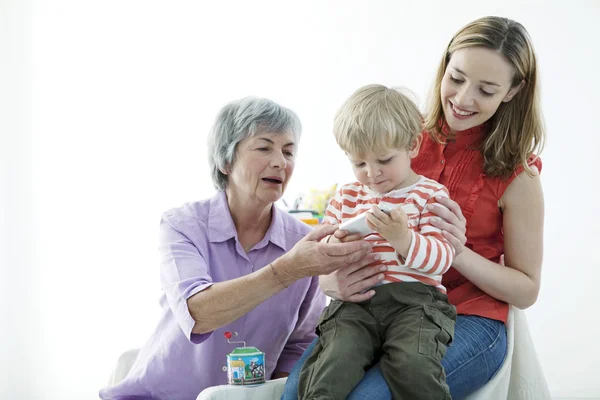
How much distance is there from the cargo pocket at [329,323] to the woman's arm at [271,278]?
0.28 ft

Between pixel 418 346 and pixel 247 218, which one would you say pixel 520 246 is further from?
pixel 247 218

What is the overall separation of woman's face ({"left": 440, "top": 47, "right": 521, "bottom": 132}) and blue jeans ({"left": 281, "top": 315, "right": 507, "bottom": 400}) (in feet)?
1.65

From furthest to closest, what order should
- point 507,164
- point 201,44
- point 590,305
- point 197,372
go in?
point 201,44 → point 590,305 → point 197,372 → point 507,164

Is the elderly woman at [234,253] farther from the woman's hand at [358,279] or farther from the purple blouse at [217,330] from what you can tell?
the woman's hand at [358,279]

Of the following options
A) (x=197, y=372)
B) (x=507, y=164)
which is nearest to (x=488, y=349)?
(x=507, y=164)

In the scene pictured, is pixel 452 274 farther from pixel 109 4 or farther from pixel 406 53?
pixel 109 4

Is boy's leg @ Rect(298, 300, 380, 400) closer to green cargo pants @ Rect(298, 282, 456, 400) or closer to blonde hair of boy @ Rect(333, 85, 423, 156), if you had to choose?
green cargo pants @ Rect(298, 282, 456, 400)

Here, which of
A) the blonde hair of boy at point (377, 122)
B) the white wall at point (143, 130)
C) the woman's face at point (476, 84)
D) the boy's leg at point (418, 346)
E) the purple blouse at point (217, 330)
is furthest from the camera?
Answer: the white wall at point (143, 130)

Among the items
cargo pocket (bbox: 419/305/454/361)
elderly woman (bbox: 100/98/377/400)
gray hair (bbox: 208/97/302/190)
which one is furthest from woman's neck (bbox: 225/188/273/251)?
cargo pocket (bbox: 419/305/454/361)

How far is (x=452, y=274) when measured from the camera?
6.39 ft

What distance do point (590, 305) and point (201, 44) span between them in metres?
2.80

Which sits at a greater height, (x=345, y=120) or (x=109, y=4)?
(x=109, y=4)

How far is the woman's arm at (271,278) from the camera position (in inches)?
69.1

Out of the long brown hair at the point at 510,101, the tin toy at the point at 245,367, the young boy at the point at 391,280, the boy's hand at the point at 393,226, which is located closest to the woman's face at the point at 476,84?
the long brown hair at the point at 510,101
